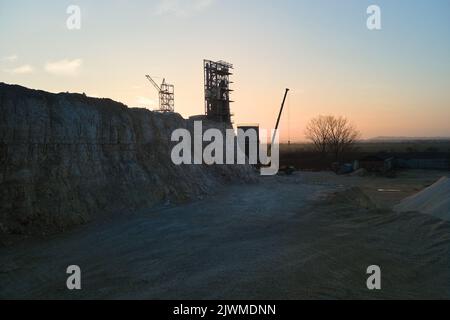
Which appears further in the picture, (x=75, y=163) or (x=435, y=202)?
(x=435, y=202)

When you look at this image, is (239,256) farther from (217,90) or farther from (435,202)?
(217,90)

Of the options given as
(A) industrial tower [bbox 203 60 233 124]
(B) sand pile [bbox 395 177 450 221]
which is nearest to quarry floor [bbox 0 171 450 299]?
(B) sand pile [bbox 395 177 450 221]

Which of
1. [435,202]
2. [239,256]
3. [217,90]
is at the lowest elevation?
[239,256]

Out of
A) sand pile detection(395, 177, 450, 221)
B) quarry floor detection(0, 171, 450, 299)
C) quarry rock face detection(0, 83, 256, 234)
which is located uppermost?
quarry rock face detection(0, 83, 256, 234)

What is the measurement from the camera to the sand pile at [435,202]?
15.1 m

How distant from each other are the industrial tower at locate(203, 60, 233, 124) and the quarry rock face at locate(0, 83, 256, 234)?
2043cm

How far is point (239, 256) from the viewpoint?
10.6 metres

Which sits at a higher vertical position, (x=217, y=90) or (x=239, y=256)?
(x=217, y=90)

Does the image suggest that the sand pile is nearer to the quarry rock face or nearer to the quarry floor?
the quarry floor

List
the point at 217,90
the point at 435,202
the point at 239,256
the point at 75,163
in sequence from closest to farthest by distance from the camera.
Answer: the point at 239,256 < the point at 75,163 < the point at 435,202 < the point at 217,90

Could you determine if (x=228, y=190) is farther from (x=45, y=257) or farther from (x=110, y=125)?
(x=45, y=257)

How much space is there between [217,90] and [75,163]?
26.8 meters

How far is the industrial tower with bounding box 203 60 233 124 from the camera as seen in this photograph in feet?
135

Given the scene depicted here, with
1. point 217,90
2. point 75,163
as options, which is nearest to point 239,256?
point 75,163
